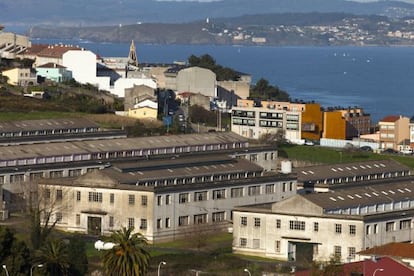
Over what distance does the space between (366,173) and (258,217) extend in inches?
327

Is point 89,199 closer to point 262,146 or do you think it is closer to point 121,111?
point 262,146

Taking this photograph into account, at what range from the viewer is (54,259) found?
25781mm

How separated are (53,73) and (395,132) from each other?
14995 mm

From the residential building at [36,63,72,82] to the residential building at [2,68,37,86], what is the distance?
1910 mm

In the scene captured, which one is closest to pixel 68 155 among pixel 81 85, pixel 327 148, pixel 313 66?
pixel 327 148

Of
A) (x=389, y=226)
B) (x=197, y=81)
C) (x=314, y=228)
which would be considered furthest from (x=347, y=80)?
(x=314, y=228)

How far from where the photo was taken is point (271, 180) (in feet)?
128

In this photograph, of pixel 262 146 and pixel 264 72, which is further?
pixel 264 72

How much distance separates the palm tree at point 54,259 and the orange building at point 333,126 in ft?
109

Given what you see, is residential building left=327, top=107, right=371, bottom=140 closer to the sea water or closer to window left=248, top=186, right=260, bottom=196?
the sea water

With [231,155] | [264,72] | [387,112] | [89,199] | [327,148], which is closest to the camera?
[89,199]

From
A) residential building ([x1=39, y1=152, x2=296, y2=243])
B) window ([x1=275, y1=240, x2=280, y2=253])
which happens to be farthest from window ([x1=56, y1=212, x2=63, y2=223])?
window ([x1=275, y1=240, x2=280, y2=253])

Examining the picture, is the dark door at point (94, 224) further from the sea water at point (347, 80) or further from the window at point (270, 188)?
the sea water at point (347, 80)

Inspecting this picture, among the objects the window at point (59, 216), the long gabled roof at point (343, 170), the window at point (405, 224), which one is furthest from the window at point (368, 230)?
the window at point (59, 216)
